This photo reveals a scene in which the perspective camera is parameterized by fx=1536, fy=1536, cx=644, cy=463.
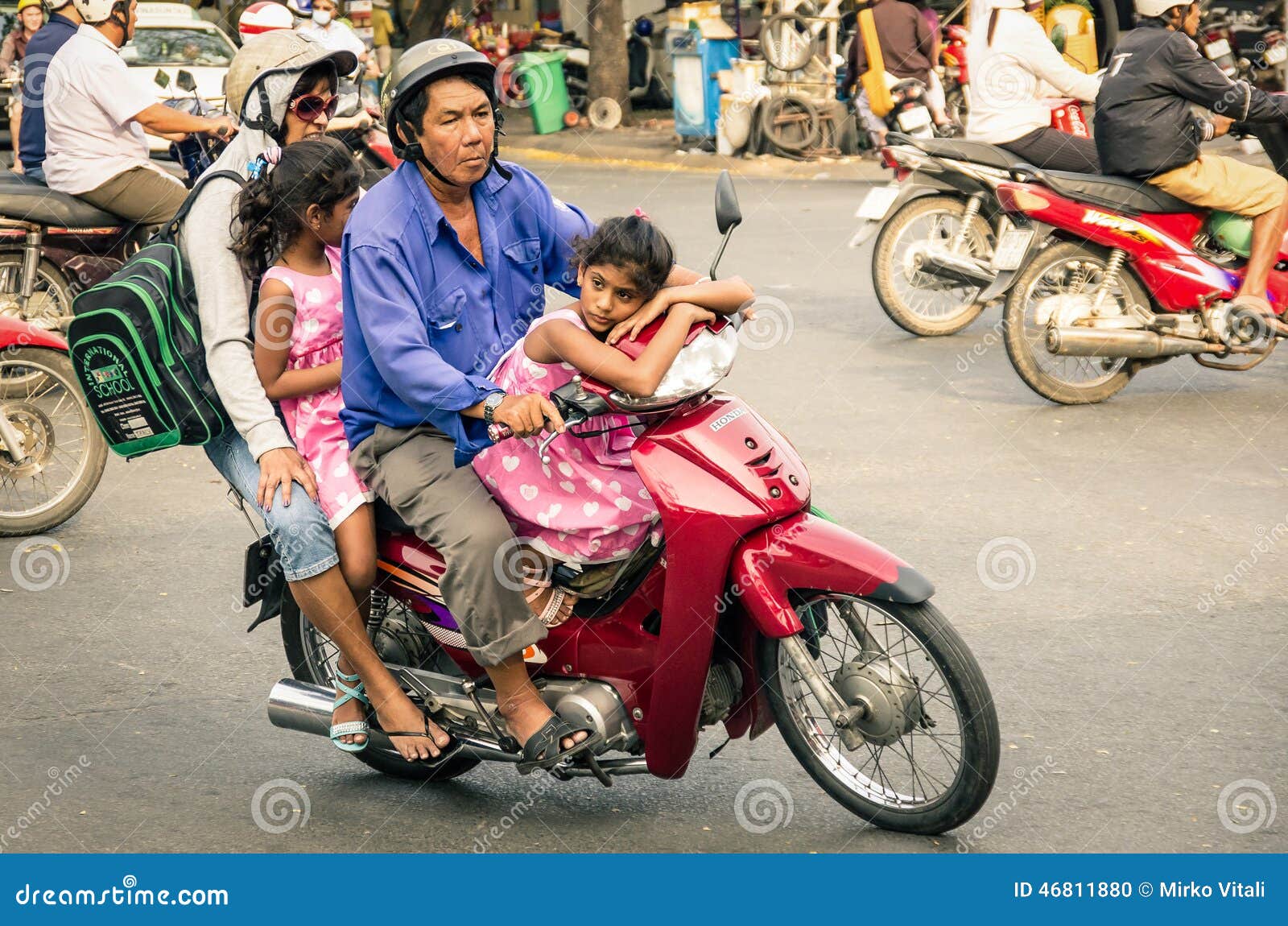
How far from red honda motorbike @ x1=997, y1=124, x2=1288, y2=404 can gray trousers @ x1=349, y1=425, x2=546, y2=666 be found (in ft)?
14.3

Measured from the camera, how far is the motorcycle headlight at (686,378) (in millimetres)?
3152

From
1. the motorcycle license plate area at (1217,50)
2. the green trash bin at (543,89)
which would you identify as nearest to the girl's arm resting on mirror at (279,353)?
the motorcycle license plate area at (1217,50)

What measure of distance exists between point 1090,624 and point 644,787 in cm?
171

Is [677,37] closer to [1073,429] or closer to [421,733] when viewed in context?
[1073,429]

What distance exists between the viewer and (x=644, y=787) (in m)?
3.86

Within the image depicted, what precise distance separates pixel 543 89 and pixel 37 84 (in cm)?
1254

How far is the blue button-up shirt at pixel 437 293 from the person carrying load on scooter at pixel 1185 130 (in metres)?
4.28

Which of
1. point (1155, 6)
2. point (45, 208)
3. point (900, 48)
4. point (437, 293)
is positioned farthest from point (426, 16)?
point (437, 293)

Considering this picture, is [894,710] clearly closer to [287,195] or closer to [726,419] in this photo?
[726,419]

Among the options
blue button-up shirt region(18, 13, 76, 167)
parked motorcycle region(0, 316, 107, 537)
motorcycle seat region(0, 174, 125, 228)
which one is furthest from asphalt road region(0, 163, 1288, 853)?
blue button-up shirt region(18, 13, 76, 167)

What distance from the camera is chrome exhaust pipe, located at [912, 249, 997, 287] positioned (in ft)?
26.7

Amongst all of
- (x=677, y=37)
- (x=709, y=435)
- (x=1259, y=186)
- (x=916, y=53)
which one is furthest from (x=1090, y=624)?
(x=677, y=37)

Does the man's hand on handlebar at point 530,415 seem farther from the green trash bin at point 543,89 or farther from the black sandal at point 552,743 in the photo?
the green trash bin at point 543,89

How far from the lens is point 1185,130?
709 centimetres
